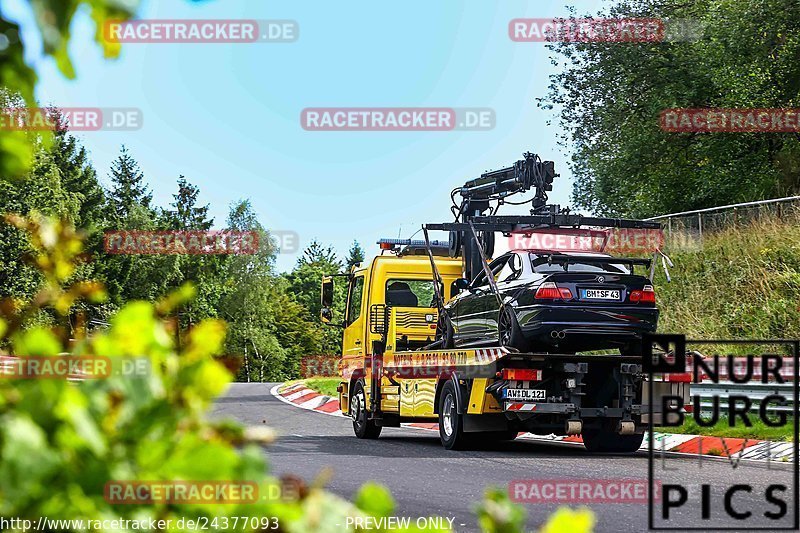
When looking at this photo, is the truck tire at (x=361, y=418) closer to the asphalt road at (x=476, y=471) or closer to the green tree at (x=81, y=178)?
the asphalt road at (x=476, y=471)

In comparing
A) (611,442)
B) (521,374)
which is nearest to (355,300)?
(611,442)

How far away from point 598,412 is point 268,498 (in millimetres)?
12315

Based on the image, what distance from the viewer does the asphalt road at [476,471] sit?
8375 millimetres

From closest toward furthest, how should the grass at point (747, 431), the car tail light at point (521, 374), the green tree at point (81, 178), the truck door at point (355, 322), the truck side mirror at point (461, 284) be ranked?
1. the car tail light at point (521, 374)
2. the grass at point (747, 431)
3. the truck side mirror at point (461, 284)
4. the truck door at point (355, 322)
5. the green tree at point (81, 178)

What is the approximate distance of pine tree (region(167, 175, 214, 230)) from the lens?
85.6 m

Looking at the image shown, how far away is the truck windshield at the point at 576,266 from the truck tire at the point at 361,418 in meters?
4.91

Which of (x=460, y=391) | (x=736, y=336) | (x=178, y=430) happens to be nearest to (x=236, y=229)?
(x=736, y=336)

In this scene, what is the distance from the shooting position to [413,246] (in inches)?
696

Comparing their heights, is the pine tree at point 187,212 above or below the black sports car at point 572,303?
above

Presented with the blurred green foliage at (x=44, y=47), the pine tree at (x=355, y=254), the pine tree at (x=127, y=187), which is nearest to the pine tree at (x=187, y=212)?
the pine tree at (x=127, y=187)

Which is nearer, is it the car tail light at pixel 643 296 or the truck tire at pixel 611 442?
the car tail light at pixel 643 296

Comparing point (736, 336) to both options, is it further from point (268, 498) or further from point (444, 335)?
point (268, 498)

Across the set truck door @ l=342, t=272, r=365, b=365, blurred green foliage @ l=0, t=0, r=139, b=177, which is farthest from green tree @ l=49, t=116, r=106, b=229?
blurred green foliage @ l=0, t=0, r=139, b=177

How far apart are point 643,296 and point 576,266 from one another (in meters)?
A: 0.88
